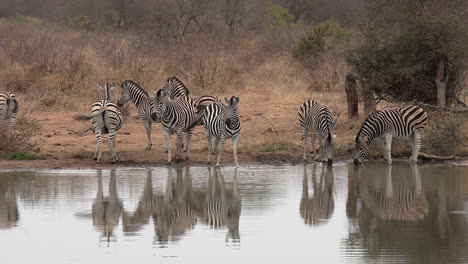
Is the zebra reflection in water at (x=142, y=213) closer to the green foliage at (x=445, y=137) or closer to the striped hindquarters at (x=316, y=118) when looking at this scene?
the striped hindquarters at (x=316, y=118)

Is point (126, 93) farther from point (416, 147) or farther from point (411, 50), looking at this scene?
point (416, 147)

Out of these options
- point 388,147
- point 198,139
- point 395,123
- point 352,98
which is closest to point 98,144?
point 198,139

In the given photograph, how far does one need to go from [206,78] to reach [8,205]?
13579 mm

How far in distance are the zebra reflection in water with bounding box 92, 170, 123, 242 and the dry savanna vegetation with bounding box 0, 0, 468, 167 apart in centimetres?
341

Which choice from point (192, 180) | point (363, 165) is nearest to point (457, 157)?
point (363, 165)

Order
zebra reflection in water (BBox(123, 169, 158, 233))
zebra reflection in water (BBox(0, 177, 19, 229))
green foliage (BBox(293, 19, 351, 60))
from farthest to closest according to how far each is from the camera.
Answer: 1. green foliage (BBox(293, 19, 351, 60))
2. zebra reflection in water (BBox(0, 177, 19, 229))
3. zebra reflection in water (BBox(123, 169, 158, 233))

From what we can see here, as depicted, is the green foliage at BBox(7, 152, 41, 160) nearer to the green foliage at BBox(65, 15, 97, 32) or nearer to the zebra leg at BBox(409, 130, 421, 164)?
the zebra leg at BBox(409, 130, 421, 164)

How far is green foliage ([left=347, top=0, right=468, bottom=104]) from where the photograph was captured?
718 inches

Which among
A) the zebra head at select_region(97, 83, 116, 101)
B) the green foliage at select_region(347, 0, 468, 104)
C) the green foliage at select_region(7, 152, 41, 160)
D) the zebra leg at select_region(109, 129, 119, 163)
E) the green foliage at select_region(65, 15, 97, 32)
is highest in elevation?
the green foliage at select_region(65, 15, 97, 32)

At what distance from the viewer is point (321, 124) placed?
53.8 feet

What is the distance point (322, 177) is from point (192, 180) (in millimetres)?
2200

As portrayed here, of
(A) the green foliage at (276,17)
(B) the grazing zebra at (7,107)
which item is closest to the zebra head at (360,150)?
(B) the grazing zebra at (7,107)

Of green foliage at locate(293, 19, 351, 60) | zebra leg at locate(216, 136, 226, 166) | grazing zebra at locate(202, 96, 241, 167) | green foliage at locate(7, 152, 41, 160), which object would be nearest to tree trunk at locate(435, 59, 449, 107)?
zebra leg at locate(216, 136, 226, 166)

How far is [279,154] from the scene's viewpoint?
17.5 m
